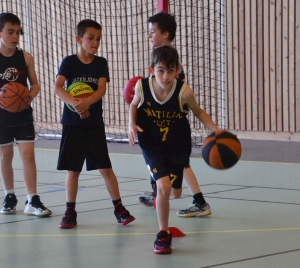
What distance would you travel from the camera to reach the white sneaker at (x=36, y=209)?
4.55 m

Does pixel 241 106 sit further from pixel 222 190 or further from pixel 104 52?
pixel 222 190

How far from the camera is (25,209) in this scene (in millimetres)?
4648

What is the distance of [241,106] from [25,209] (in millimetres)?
5686

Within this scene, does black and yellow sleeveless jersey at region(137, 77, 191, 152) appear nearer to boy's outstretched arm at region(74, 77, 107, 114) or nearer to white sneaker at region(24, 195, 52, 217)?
boy's outstretched arm at region(74, 77, 107, 114)

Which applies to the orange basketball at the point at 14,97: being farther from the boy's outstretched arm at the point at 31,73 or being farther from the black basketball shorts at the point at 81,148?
the black basketball shorts at the point at 81,148

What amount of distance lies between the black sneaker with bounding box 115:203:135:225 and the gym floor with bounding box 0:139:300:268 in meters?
0.05

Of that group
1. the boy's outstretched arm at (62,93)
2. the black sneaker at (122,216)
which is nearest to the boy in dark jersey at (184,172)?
the black sneaker at (122,216)

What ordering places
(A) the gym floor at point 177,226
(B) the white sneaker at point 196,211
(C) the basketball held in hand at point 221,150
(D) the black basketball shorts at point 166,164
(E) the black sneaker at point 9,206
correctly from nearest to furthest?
(A) the gym floor at point 177,226
(C) the basketball held in hand at point 221,150
(D) the black basketball shorts at point 166,164
(B) the white sneaker at point 196,211
(E) the black sneaker at point 9,206

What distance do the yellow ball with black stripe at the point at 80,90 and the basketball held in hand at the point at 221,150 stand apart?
3.31ft

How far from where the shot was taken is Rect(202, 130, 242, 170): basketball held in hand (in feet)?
12.0

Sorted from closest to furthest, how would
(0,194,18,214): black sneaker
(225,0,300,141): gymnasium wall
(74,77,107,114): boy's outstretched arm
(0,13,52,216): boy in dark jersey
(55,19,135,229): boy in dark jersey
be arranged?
(74,77,107,114): boy's outstretched arm → (55,19,135,229): boy in dark jersey → (0,13,52,216): boy in dark jersey → (0,194,18,214): black sneaker → (225,0,300,141): gymnasium wall

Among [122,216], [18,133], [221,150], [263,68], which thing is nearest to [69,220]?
[122,216]

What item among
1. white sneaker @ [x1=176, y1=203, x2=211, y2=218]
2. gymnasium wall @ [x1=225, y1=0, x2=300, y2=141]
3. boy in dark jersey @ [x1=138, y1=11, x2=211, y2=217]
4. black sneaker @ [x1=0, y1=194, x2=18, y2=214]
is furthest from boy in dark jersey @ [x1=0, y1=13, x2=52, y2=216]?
gymnasium wall @ [x1=225, y1=0, x2=300, y2=141]

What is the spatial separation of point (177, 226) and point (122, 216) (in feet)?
1.25
